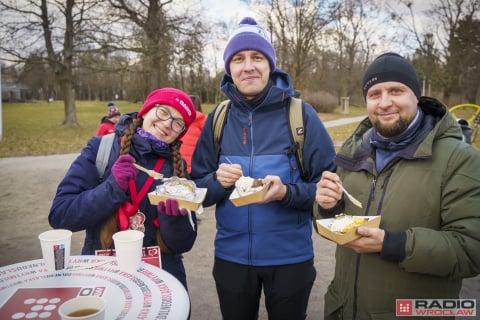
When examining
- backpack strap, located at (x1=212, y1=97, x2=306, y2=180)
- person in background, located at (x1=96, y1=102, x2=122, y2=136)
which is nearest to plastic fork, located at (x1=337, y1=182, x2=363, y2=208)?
backpack strap, located at (x1=212, y1=97, x2=306, y2=180)

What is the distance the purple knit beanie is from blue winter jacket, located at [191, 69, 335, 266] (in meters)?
0.18

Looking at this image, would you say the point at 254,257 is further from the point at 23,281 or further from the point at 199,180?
the point at 23,281

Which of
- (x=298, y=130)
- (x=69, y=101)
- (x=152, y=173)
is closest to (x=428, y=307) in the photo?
(x=298, y=130)

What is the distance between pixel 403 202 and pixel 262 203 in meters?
0.80

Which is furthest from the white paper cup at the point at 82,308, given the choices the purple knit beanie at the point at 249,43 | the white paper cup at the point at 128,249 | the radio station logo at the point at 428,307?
the purple knit beanie at the point at 249,43

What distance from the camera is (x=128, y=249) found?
6.10 ft

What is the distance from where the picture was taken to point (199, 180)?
8.04 ft

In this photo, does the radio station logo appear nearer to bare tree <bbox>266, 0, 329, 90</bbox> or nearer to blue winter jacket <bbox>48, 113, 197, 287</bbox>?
blue winter jacket <bbox>48, 113, 197, 287</bbox>

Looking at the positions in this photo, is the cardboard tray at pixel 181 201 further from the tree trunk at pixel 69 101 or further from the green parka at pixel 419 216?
the tree trunk at pixel 69 101

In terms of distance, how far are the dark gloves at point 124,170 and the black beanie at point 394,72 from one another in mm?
1442

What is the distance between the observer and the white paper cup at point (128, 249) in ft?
6.03

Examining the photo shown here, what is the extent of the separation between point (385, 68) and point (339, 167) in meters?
0.61

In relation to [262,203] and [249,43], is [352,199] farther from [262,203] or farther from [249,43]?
[249,43]

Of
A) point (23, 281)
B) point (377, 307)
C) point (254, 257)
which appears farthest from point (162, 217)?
point (377, 307)
